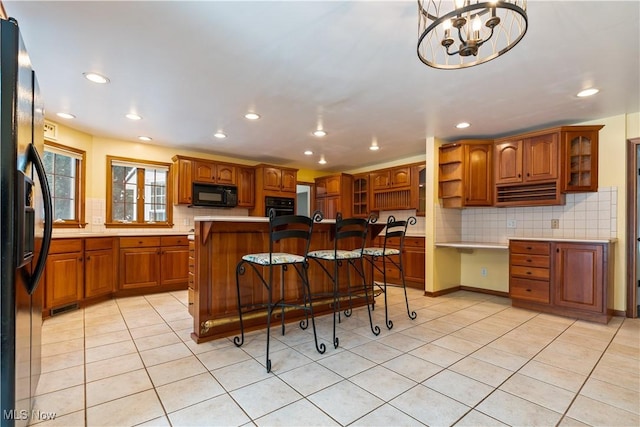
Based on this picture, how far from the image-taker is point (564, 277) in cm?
344

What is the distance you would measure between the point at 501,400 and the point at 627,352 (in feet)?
5.20

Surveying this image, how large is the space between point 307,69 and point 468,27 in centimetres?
129

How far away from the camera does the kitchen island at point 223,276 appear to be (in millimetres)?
2639

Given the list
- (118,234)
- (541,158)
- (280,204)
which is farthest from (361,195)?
(118,234)

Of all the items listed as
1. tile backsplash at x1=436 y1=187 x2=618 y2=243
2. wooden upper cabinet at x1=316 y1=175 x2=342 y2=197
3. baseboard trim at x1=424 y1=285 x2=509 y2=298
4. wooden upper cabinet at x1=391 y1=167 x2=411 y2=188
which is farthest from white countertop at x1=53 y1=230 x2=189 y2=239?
tile backsplash at x1=436 y1=187 x2=618 y2=243

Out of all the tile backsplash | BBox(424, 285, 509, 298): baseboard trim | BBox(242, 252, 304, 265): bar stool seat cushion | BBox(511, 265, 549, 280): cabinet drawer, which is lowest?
BBox(424, 285, 509, 298): baseboard trim

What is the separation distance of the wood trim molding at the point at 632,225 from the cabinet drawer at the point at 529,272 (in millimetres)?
880

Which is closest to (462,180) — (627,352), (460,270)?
(460,270)

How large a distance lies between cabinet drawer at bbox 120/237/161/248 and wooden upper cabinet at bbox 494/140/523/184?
4864mm

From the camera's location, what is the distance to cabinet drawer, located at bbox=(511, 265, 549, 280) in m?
3.56

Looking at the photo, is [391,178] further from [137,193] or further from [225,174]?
[137,193]

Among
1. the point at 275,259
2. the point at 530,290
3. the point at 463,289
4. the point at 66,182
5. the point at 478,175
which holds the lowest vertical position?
the point at 463,289

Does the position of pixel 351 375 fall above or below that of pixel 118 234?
below

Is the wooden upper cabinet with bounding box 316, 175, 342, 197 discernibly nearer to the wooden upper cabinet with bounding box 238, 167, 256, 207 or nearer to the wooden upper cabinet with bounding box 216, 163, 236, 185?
the wooden upper cabinet with bounding box 238, 167, 256, 207
